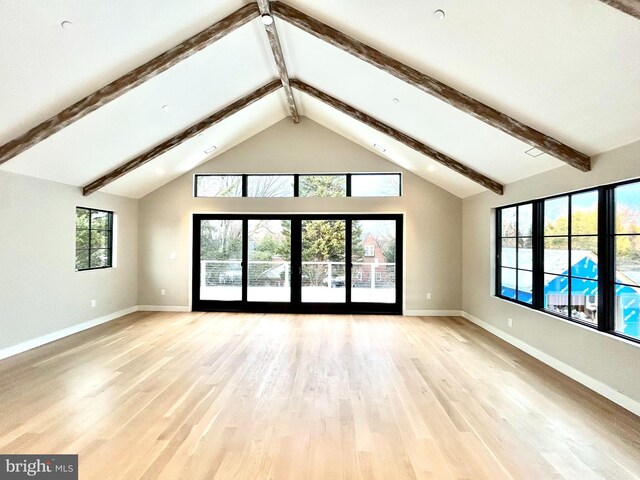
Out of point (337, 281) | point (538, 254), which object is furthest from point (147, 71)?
point (538, 254)

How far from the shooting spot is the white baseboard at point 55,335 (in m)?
4.30

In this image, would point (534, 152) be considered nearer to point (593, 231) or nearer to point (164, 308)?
point (593, 231)

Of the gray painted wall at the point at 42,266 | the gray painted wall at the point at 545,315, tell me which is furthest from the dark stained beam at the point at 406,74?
the gray painted wall at the point at 42,266

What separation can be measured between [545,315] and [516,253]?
1.20 meters

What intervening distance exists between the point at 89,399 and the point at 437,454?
302cm

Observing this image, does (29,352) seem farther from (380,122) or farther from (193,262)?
(380,122)

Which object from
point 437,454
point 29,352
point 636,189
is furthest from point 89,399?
point 636,189

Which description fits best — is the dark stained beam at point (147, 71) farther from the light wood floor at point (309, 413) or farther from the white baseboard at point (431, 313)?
the white baseboard at point (431, 313)

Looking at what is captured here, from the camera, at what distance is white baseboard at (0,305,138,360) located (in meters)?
4.30

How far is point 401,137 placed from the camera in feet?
17.2

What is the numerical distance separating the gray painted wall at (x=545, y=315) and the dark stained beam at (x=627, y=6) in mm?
1400

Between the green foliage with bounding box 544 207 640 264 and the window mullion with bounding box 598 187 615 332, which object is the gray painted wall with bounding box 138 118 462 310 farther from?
the window mullion with bounding box 598 187 615 332

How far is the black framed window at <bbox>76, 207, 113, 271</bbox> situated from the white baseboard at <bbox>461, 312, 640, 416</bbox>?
6961mm

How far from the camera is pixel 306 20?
3.68 m
